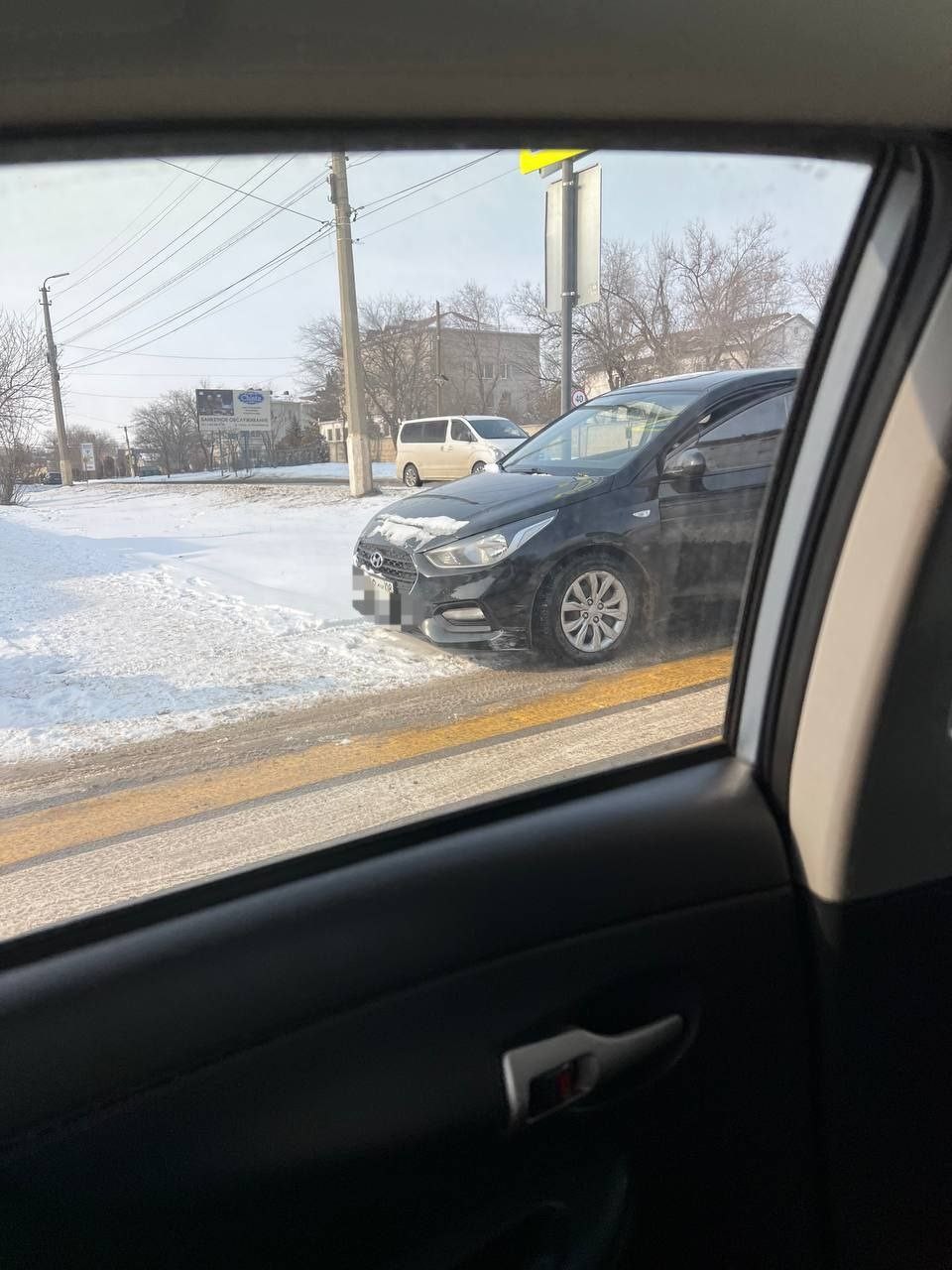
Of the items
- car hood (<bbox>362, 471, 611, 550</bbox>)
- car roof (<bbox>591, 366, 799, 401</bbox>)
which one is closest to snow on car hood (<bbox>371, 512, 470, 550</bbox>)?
car hood (<bbox>362, 471, 611, 550</bbox>)

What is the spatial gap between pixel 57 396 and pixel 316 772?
83 cm

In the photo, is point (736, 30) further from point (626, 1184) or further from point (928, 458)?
point (626, 1184)

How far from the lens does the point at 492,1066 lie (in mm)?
1480

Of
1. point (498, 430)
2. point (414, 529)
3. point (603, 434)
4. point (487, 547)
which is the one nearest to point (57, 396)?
point (414, 529)

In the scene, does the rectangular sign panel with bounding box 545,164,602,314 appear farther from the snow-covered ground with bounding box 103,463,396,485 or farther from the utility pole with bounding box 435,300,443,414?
the snow-covered ground with bounding box 103,463,396,485

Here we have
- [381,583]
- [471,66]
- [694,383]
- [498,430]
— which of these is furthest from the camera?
[694,383]

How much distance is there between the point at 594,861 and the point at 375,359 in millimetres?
1005

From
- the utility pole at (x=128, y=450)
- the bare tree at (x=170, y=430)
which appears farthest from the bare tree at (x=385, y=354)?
the utility pole at (x=128, y=450)

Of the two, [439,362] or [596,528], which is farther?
[596,528]

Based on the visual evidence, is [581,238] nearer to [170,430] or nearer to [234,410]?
[234,410]

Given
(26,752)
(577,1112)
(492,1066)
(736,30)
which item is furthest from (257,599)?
(736,30)

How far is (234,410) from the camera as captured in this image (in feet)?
5.31

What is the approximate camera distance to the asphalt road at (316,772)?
151cm

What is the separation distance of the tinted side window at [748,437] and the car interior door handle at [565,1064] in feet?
3.83
